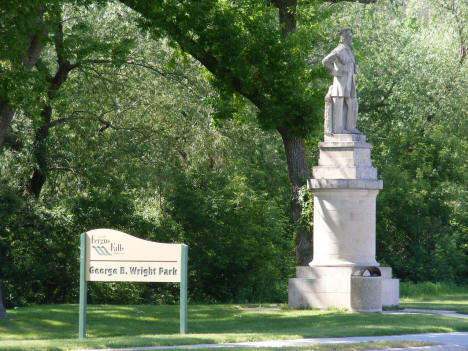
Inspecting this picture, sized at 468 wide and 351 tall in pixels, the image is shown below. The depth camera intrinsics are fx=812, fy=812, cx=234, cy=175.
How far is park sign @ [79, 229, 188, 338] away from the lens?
13318 mm

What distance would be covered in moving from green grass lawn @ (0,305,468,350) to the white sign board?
1010 mm

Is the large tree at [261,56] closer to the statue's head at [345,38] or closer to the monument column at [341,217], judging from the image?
the statue's head at [345,38]

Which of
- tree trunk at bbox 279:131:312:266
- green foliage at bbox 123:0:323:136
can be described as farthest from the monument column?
tree trunk at bbox 279:131:312:266

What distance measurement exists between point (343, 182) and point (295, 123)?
4.22 metres

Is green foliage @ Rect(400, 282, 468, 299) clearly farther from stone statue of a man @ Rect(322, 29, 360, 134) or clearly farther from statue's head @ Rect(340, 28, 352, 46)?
statue's head @ Rect(340, 28, 352, 46)

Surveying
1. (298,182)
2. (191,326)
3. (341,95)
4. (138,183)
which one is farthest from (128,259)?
(138,183)

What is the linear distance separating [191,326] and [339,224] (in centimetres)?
466

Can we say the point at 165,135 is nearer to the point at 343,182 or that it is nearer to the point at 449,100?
the point at 343,182

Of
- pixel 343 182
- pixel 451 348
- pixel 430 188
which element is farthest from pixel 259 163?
pixel 451 348

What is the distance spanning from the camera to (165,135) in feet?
86.7

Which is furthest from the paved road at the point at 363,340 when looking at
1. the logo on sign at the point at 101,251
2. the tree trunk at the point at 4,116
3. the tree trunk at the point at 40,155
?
the tree trunk at the point at 40,155

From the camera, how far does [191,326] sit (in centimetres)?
1672

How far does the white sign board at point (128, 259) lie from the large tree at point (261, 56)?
8886 millimetres

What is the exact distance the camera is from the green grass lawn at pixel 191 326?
40.2ft
